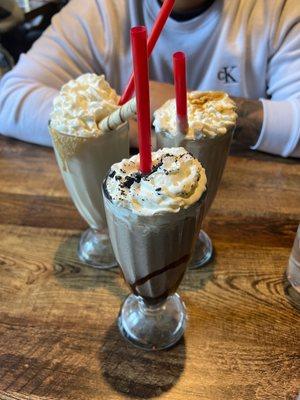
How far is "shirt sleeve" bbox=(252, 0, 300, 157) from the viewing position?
1066 mm

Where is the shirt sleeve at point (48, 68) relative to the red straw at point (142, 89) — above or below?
below

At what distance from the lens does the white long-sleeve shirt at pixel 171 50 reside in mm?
1248

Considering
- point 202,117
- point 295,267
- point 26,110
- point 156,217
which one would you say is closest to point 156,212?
point 156,217

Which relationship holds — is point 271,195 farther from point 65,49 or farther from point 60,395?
point 65,49

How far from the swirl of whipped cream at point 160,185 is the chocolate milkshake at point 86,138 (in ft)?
0.40

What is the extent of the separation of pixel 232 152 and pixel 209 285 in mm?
445

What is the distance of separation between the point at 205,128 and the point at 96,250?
0.33 meters

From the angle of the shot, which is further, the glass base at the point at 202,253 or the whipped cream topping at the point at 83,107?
the glass base at the point at 202,253

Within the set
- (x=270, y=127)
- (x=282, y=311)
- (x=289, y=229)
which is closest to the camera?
(x=282, y=311)

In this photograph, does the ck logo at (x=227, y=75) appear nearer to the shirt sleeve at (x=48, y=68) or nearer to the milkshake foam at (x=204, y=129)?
the shirt sleeve at (x=48, y=68)

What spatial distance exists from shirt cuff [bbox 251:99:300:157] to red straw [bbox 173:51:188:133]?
1.49 ft

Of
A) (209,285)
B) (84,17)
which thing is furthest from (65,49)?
(209,285)

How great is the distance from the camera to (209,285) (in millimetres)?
759

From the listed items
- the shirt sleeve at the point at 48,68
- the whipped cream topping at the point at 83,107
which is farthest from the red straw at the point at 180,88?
the shirt sleeve at the point at 48,68
